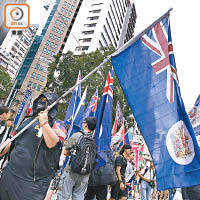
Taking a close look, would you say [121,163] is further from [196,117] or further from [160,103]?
[160,103]

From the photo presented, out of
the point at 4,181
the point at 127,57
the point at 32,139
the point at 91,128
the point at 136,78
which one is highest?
the point at 127,57

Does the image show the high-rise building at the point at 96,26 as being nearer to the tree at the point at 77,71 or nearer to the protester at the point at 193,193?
the tree at the point at 77,71

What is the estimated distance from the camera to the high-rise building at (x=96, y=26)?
46.7m

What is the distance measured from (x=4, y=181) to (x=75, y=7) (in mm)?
58363

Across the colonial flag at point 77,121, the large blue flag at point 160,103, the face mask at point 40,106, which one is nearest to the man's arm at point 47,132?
the face mask at point 40,106

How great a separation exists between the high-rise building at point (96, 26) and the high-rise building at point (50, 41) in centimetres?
304

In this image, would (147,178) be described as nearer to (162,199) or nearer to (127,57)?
(162,199)

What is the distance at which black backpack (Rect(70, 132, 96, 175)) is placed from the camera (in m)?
3.66

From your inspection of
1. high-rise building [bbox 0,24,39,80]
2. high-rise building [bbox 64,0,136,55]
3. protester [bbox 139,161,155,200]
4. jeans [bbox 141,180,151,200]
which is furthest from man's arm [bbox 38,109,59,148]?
high-rise building [bbox 0,24,39,80]

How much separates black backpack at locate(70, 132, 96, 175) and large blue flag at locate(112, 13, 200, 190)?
104 cm

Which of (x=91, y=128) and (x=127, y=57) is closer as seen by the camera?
(x=127, y=57)

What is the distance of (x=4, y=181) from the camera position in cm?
235

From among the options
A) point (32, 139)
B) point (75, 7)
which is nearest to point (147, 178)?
point (32, 139)

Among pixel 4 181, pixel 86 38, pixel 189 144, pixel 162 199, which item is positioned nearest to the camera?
pixel 4 181
